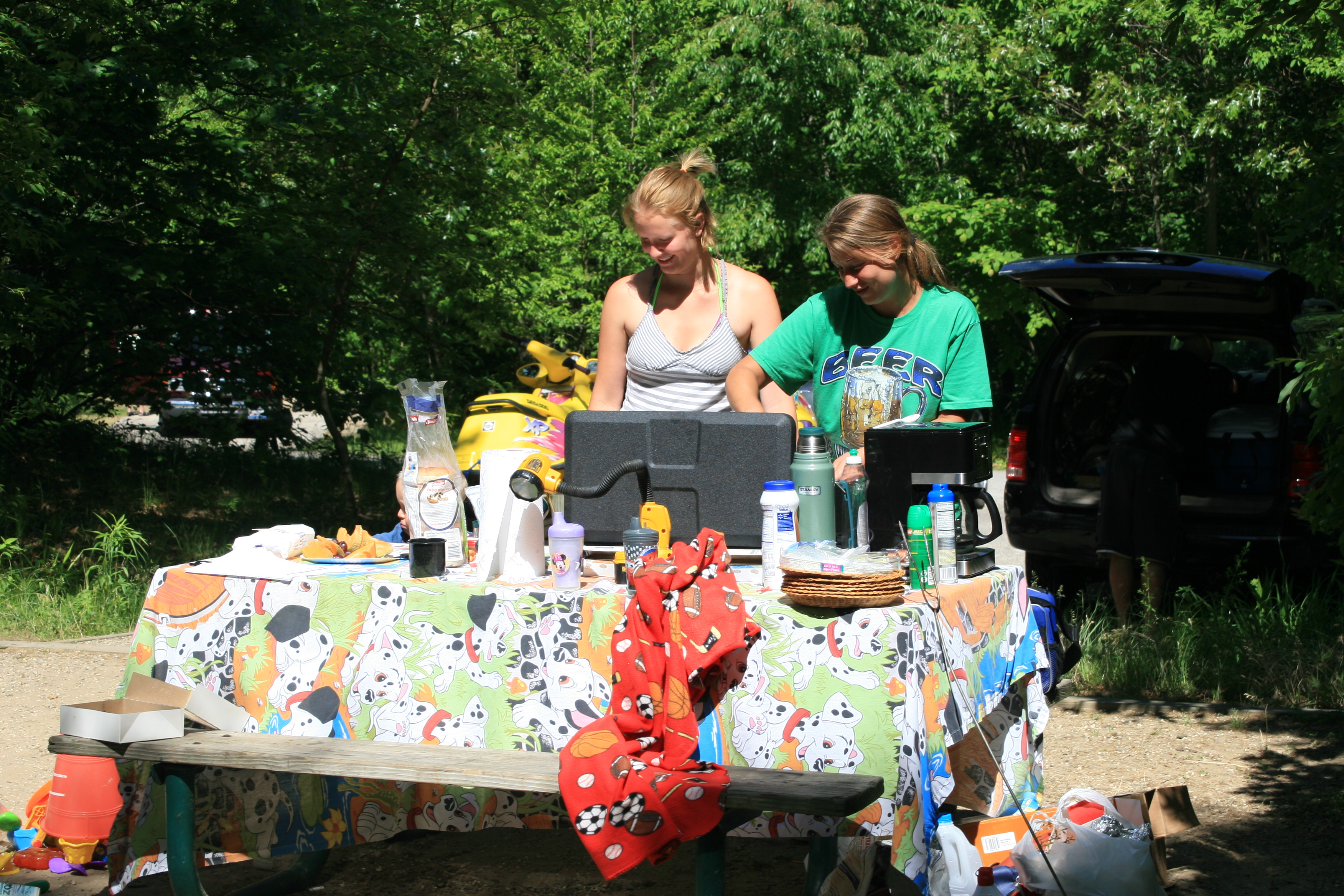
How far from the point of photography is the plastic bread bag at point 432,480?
3023mm

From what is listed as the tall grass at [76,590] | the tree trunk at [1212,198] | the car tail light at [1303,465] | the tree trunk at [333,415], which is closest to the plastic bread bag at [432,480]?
the car tail light at [1303,465]

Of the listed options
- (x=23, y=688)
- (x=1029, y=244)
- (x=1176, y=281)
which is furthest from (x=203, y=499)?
(x=1029, y=244)

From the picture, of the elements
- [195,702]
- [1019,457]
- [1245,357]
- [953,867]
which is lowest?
[953,867]

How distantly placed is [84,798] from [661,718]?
1621 mm

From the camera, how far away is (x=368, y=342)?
10375mm

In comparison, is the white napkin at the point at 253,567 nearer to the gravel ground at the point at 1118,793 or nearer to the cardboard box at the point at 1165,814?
the gravel ground at the point at 1118,793

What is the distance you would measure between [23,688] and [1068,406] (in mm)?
5121

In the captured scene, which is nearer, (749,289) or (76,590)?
(749,289)

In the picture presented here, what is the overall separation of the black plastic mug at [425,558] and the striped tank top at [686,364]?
1.09 m

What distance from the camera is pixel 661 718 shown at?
2436 millimetres

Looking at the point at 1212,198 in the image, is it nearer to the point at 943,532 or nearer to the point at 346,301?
the point at 346,301

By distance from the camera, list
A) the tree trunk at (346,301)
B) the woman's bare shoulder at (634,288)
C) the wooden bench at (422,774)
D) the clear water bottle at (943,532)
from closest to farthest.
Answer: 1. the wooden bench at (422,774)
2. the clear water bottle at (943,532)
3. the woman's bare shoulder at (634,288)
4. the tree trunk at (346,301)

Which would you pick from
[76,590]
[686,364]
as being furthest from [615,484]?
[76,590]

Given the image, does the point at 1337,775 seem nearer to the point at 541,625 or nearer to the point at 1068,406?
the point at 1068,406
